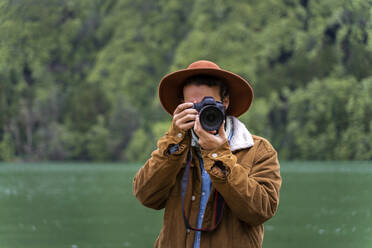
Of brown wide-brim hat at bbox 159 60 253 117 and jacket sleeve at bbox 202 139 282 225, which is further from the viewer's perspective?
brown wide-brim hat at bbox 159 60 253 117

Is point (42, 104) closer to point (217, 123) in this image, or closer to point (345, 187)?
point (345, 187)

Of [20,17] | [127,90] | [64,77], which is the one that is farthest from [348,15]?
[20,17]

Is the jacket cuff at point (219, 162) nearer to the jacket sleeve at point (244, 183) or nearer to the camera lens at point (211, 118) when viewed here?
the jacket sleeve at point (244, 183)

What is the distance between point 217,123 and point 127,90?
105745 mm

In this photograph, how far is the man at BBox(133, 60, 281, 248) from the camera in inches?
119

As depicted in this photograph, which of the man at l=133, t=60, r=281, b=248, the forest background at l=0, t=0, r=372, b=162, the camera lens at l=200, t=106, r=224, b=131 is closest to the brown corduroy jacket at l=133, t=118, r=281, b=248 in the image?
the man at l=133, t=60, r=281, b=248

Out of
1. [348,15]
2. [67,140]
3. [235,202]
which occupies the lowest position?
[67,140]

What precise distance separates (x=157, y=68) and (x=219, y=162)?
375 feet

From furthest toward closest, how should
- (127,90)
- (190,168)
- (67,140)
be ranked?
(127,90)
(67,140)
(190,168)

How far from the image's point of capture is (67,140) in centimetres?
9269

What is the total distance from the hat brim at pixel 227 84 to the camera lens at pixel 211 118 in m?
0.30

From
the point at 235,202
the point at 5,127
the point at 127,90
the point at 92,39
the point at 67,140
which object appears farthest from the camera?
the point at 92,39

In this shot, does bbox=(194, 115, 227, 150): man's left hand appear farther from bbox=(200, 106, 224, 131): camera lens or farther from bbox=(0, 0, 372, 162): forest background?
bbox=(0, 0, 372, 162): forest background

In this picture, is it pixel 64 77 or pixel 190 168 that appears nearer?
pixel 190 168
